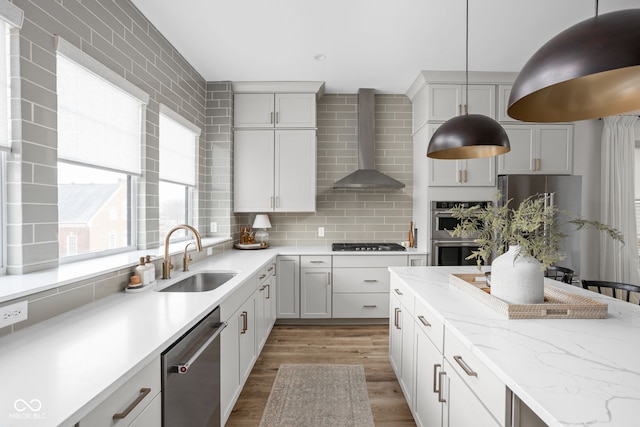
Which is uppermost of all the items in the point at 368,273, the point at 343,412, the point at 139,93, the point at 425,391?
the point at 139,93

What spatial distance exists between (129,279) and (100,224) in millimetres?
449

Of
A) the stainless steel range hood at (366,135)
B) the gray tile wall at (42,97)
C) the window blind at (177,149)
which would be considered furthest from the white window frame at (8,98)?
the stainless steel range hood at (366,135)

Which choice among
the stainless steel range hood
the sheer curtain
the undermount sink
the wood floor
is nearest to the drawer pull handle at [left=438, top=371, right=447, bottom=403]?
the wood floor

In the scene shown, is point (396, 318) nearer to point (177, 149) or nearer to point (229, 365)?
point (229, 365)

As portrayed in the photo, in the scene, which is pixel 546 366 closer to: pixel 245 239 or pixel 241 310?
pixel 241 310

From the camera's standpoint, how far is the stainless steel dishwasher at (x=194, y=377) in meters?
1.13

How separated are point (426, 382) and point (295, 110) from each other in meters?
3.00

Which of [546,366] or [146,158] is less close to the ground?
[146,158]

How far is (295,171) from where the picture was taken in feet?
11.8

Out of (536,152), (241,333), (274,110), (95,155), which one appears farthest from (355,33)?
(241,333)

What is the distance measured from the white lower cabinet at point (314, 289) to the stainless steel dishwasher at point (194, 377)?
1.80 meters

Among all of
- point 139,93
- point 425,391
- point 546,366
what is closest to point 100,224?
point 139,93

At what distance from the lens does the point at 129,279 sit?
181 centimetres

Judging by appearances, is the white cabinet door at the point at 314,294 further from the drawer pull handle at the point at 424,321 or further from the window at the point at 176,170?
the drawer pull handle at the point at 424,321
